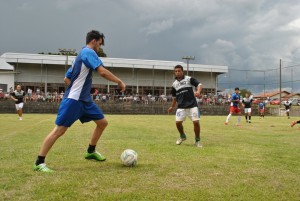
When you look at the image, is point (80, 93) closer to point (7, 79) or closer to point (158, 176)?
point (158, 176)

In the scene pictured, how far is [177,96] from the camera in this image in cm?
988

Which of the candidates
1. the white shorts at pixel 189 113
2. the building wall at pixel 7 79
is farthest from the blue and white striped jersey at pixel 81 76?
the building wall at pixel 7 79

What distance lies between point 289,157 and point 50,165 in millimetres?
4596

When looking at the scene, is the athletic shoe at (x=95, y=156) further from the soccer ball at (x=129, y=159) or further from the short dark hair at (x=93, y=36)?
the short dark hair at (x=93, y=36)

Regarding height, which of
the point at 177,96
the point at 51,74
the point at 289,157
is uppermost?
the point at 51,74

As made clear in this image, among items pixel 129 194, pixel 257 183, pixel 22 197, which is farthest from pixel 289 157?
pixel 22 197

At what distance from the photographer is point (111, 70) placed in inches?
2159

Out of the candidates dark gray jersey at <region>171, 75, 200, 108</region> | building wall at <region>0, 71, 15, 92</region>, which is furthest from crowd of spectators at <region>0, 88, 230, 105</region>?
dark gray jersey at <region>171, 75, 200, 108</region>

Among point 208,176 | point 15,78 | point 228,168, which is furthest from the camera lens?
point 15,78

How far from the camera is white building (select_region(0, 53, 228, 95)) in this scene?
50.4 meters

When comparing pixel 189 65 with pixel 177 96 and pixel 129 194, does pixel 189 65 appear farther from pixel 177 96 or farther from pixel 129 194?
pixel 129 194

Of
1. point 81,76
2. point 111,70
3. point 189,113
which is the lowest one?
point 189,113

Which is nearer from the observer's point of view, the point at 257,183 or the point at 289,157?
the point at 257,183

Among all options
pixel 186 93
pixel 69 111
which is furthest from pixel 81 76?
pixel 186 93
